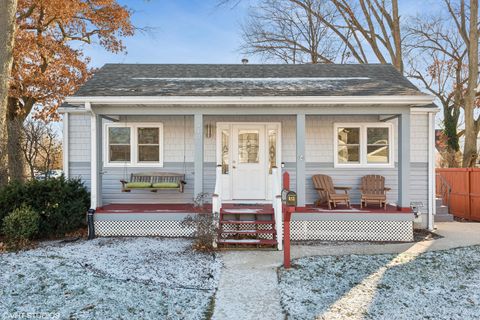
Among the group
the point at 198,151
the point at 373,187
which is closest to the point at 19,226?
the point at 198,151

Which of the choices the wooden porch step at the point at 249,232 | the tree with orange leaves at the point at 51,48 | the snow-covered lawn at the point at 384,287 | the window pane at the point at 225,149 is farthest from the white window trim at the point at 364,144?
the tree with orange leaves at the point at 51,48

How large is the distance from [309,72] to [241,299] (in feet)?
25.3

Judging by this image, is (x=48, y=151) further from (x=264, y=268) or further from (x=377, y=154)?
(x=377, y=154)

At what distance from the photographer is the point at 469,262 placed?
5.61 m

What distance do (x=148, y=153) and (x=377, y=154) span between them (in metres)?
6.04

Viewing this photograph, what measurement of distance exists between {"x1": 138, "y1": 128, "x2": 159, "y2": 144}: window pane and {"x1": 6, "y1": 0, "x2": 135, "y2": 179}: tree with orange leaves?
24.5 ft

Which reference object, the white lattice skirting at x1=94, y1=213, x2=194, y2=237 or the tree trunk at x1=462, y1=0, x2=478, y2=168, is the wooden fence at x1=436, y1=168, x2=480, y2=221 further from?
the white lattice skirting at x1=94, y1=213, x2=194, y2=237

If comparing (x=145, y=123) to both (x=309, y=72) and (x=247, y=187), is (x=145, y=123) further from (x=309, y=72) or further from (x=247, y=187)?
(x=309, y=72)

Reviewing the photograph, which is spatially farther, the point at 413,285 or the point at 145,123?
the point at 145,123

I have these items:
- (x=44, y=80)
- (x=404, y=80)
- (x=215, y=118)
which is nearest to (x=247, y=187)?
(x=215, y=118)

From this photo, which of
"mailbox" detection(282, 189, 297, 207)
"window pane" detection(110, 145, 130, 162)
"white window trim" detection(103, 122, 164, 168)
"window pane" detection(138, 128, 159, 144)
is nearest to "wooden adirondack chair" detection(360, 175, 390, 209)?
"mailbox" detection(282, 189, 297, 207)

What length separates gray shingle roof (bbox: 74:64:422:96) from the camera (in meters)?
7.27

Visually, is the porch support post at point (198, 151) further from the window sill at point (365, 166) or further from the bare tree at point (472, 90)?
the bare tree at point (472, 90)

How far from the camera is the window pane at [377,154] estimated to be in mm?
8625
